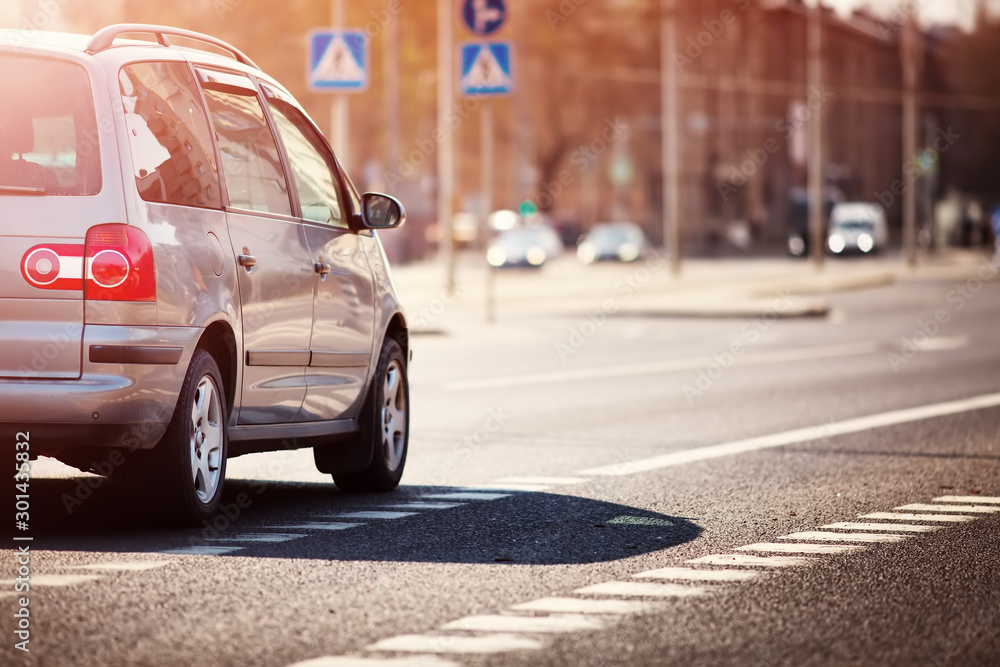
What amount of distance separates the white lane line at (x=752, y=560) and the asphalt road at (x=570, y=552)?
0.09 ft

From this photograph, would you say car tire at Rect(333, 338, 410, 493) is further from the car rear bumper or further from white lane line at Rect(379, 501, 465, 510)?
the car rear bumper

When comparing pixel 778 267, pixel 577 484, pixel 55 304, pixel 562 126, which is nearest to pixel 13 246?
pixel 55 304

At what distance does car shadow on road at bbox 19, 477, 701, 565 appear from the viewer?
→ 7.37 metres

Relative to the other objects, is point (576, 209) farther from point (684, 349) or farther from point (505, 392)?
point (505, 392)

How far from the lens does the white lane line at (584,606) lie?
6.13 metres

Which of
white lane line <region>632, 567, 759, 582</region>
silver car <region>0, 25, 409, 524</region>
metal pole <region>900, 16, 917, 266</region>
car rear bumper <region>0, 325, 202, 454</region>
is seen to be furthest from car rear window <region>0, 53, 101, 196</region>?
metal pole <region>900, 16, 917, 266</region>

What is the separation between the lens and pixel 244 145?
27.7ft

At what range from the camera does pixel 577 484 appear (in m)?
10.0

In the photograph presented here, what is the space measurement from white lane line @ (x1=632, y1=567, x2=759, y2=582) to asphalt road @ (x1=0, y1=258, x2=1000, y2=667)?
3 centimetres

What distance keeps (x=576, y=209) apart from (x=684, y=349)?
80.7 m

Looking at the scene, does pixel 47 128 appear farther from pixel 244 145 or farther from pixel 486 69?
pixel 486 69

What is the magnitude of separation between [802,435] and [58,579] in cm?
731

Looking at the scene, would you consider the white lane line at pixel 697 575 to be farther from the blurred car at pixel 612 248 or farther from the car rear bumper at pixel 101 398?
the blurred car at pixel 612 248

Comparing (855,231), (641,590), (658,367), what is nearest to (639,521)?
(641,590)
